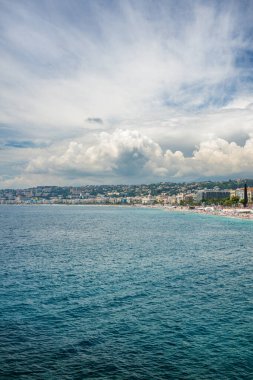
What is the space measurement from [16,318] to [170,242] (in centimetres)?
4196

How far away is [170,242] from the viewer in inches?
2418

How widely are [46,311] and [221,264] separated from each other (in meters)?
22.7

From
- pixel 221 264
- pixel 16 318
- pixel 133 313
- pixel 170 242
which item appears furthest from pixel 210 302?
pixel 170 242

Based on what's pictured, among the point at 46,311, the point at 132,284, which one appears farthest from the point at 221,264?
the point at 46,311

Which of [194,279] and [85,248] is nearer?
[194,279]

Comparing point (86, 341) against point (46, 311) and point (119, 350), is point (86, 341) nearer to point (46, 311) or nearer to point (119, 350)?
point (119, 350)

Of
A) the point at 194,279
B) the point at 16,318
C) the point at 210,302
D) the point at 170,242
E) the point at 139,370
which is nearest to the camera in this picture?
the point at 139,370

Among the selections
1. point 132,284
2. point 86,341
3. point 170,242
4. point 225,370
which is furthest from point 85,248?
point 225,370

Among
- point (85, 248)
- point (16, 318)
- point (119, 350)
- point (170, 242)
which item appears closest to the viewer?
point (119, 350)

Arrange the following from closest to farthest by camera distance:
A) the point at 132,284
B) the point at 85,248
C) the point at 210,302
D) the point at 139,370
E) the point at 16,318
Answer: the point at 139,370
the point at 16,318
the point at 210,302
the point at 132,284
the point at 85,248

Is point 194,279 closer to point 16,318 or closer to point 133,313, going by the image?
point 133,313

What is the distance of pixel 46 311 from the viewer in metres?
23.1

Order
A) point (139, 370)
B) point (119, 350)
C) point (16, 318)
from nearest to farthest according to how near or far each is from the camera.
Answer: point (139, 370) → point (119, 350) → point (16, 318)

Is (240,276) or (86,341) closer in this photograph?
(86,341)
